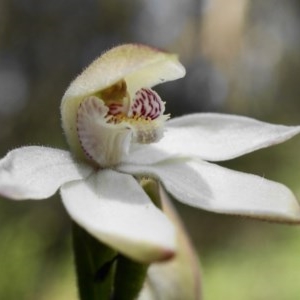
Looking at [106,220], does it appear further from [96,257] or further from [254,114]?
[254,114]

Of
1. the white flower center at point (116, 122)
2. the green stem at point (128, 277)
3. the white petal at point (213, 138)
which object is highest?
the white flower center at point (116, 122)

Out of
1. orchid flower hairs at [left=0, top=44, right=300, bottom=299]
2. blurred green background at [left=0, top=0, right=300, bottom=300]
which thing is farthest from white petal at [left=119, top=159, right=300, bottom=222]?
blurred green background at [left=0, top=0, right=300, bottom=300]

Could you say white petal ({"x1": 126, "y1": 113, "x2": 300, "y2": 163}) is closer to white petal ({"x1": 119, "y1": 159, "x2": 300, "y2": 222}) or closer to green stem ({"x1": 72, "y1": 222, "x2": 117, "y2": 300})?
white petal ({"x1": 119, "y1": 159, "x2": 300, "y2": 222})

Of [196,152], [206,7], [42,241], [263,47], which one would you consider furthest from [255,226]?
[196,152]

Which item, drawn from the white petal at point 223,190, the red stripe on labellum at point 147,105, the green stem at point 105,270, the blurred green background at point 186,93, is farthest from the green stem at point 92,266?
the blurred green background at point 186,93

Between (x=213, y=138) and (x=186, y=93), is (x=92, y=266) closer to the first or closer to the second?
(x=213, y=138)

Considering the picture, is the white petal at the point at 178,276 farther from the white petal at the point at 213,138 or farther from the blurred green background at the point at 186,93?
the blurred green background at the point at 186,93

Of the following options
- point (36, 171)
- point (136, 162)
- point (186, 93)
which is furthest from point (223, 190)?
point (186, 93)
